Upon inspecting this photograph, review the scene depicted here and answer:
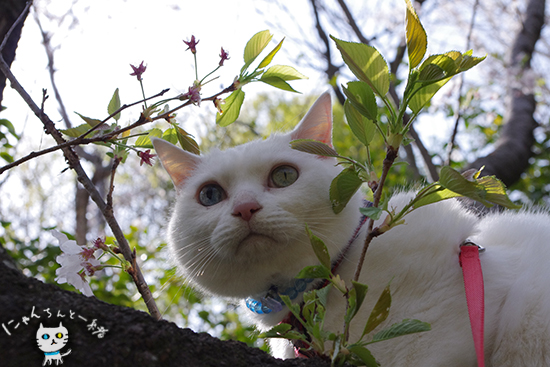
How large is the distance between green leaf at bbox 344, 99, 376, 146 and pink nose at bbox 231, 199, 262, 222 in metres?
0.43

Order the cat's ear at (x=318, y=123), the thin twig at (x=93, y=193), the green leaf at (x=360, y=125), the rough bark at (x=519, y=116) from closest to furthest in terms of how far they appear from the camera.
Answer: the green leaf at (x=360, y=125) → the thin twig at (x=93, y=193) → the cat's ear at (x=318, y=123) → the rough bark at (x=519, y=116)

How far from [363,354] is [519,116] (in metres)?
3.50

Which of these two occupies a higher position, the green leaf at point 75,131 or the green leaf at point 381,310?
the green leaf at point 75,131

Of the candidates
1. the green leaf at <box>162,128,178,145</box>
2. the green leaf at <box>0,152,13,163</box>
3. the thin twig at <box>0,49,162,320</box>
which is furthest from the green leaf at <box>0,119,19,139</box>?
the green leaf at <box>162,128,178,145</box>

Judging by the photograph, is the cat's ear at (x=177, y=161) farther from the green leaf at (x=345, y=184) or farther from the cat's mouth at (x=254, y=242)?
the green leaf at (x=345, y=184)

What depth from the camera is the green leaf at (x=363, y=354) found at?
769 millimetres

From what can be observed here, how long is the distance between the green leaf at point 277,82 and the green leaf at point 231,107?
11 cm

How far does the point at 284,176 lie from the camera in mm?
1443

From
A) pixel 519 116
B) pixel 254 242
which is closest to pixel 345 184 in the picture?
pixel 254 242

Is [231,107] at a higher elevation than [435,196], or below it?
higher

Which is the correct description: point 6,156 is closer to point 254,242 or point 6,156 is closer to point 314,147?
point 254,242

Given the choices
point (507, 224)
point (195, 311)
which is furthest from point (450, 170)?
point (195, 311)

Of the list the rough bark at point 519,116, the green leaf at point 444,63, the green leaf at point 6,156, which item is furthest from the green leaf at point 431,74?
the green leaf at point 6,156

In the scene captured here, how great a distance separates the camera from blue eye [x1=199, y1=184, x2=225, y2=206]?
4.92 feet
